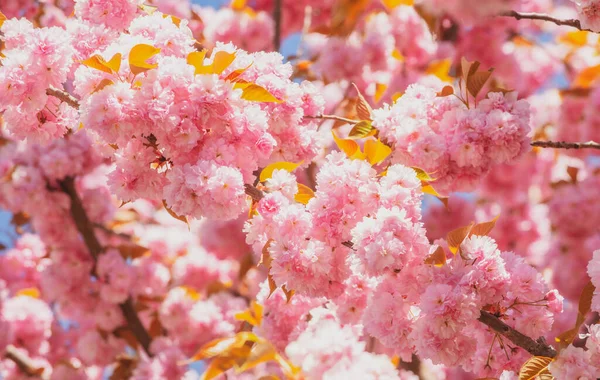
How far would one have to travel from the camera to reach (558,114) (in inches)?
192

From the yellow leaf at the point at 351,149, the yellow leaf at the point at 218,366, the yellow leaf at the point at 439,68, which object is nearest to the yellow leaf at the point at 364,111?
the yellow leaf at the point at 351,149

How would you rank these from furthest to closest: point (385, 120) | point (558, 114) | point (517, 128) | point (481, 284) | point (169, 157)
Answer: point (558, 114)
point (385, 120)
point (517, 128)
point (169, 157)
point (481, 284)

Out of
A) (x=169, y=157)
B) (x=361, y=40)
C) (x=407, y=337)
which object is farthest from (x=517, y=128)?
(x=361, y=40)

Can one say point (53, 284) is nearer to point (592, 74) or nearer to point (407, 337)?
point (407, 337)

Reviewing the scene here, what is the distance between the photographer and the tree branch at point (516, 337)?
1.66m

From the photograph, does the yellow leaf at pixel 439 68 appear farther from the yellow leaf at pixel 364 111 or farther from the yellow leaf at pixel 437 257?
the yellow leaf at pixel 437 257

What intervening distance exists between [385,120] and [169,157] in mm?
688

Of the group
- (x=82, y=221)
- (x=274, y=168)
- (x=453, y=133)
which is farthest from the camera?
(x=82, y=221)

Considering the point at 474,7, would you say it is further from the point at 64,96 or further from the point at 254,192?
→ the point at 64,96

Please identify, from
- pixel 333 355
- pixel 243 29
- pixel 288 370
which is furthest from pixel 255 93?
pixel 243 29

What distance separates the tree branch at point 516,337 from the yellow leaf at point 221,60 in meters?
0.87

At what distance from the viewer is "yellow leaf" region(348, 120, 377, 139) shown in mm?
2139

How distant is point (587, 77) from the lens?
457 centimetres

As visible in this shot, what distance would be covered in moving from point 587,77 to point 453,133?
2948mm
